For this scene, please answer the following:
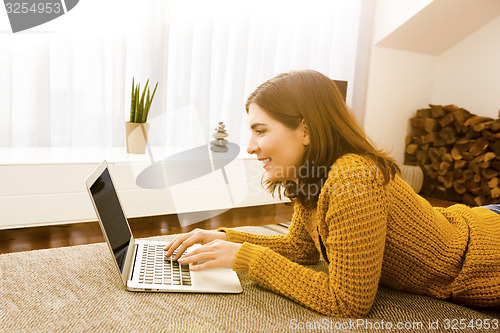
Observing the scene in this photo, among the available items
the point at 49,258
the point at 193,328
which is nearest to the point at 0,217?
the point at 49,258

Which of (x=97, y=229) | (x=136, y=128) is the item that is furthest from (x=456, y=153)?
(x=97, y=229)

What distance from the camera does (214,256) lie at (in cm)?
98

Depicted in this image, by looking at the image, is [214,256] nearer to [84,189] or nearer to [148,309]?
[148,309]

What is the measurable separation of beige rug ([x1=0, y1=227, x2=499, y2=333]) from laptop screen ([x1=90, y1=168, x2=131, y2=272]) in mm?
68

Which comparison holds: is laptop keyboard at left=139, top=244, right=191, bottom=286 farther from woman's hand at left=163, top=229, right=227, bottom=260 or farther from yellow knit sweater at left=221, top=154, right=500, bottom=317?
yellow knit sweater at left=221, top=154, right=500, bottom=317

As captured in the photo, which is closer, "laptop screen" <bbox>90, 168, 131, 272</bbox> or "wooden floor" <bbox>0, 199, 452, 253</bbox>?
"laptop screen" <bbox>90, 168, 131, 272</bbox>

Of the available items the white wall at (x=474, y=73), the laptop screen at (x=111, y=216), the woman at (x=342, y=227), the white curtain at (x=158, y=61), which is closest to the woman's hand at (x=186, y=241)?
the woman at (x=342, y=227)

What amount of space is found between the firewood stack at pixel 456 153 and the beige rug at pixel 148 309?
284 centimetres

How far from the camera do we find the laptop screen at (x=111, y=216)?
937mm

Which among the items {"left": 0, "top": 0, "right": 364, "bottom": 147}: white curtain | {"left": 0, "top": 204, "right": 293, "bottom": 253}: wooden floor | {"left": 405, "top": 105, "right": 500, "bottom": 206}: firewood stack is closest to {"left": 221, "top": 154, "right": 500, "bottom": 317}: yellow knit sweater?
{"left": 0, "top": 204, "right": 293, "bottom": 253}: wooden floor

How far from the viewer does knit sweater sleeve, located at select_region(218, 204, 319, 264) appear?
47.7 inches

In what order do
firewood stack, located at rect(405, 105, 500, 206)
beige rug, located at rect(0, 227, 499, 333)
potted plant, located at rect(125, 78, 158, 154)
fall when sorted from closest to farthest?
1. beige rug, located at rect(0, 227, 499, 333)
2. potted plant, located at rect(125, 78, 158, 154)
3. firewood stack, located at rect(405, 105, 500, 206)

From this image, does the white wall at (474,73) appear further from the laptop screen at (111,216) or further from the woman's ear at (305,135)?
the laptop screen at (111,216)

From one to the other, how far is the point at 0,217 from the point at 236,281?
1577mm
